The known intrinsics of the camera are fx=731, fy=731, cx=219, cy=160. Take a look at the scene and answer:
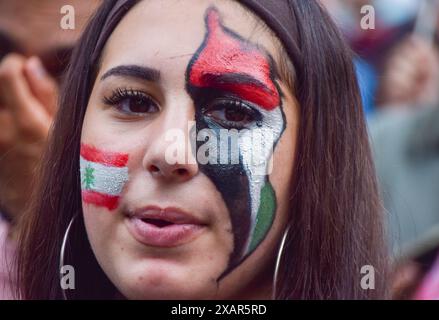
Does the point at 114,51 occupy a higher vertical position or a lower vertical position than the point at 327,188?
higher

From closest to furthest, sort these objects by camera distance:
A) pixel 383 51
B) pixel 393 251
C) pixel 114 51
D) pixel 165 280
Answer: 1. pixel 165 280
2. pixel 114 51
3. pixel 393 251
4. pixel 383 51

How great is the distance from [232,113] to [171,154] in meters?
0.16

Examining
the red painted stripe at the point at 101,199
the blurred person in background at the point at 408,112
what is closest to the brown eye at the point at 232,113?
the red painted stripe at the point at 101,199

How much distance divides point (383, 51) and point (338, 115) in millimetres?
857

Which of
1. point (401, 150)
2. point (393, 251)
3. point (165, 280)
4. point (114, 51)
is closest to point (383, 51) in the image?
point (401, 150)

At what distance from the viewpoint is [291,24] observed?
1.43 m

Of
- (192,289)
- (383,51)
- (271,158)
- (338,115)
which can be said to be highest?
(383,51)

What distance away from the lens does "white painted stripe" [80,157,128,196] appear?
1.39 m

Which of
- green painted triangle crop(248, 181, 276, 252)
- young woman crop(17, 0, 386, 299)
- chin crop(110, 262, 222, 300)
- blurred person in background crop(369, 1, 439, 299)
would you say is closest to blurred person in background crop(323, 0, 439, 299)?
blurred person in background crop(369, 1, 439, 299)

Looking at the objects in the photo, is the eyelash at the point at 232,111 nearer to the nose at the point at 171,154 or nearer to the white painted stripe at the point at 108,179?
the nose at the point at 171,154

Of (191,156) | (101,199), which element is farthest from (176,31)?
(101,199)

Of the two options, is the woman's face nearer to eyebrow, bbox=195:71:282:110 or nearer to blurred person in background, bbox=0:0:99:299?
eyebrow, bbox=195:71:282:110

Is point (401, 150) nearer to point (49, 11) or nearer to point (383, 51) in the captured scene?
point (383, 51)

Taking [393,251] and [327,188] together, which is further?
[393,251]
